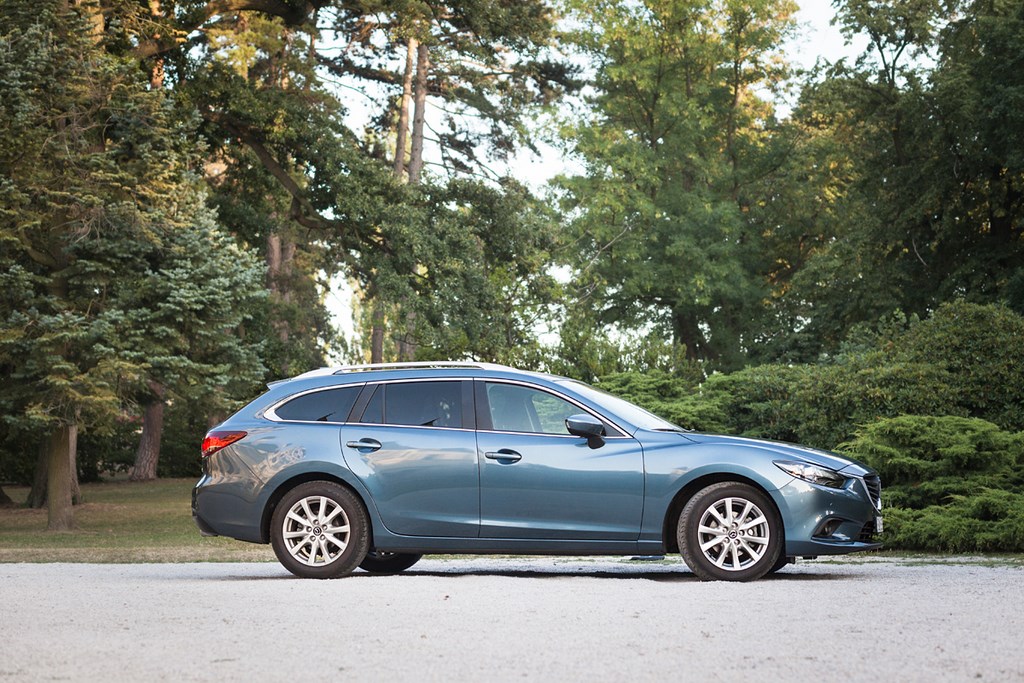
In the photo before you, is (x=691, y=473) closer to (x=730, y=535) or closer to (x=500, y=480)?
(x=730, y=535)

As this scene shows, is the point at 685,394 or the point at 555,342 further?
the point at 555,342

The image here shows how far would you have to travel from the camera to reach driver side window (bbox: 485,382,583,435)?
10.7m

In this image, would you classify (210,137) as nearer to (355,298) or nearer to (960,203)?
(960,203)

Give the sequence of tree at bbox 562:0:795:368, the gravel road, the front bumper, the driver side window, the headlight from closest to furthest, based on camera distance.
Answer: the gravel road, the front bumper, the headlight, the driver side window, tree at bbox 562:0:795:368

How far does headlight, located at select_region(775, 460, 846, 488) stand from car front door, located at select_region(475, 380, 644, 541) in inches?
44.3

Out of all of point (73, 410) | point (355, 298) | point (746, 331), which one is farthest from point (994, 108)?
point (355, 298)

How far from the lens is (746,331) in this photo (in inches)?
1816

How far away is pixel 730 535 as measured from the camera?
10.1m

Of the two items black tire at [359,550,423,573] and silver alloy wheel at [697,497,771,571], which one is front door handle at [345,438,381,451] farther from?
silver alloy wheel at [697,497,771,571]

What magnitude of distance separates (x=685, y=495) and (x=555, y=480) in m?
1.03

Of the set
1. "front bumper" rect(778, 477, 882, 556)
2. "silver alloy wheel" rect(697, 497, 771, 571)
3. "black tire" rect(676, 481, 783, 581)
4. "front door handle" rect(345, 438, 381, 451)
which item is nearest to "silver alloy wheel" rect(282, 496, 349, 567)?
"front door handle" rect(345, 438, 381, 451)

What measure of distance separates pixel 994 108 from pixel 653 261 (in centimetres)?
1690

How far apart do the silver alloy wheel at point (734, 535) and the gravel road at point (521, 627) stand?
0.27 metres

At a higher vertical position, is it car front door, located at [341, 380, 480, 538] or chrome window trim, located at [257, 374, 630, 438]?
chrome window trim, located at [257, 374, 630, 438]
